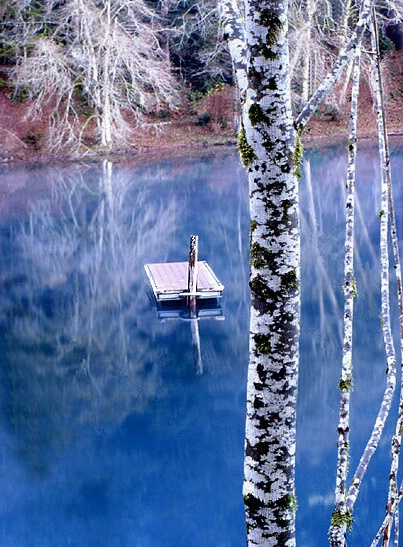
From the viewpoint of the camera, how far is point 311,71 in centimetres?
2672

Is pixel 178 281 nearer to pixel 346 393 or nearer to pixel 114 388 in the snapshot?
pixel 114 388

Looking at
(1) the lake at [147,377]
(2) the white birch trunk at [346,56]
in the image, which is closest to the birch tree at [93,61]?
(1) the lake at [147,377]

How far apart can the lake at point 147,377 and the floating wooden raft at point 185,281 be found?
30 centimetres

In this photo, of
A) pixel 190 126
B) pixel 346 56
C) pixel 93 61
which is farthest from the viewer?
pixel 190 126

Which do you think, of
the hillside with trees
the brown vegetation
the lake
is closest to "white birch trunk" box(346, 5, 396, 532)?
the lake

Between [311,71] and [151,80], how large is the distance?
229 inches

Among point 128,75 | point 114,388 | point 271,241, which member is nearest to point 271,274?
point 271,241

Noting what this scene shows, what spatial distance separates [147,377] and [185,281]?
341cm

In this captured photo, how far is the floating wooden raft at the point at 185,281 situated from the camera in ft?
42.1

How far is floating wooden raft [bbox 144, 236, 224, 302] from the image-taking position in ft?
42.1

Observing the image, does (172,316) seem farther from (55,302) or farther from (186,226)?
(186,226)

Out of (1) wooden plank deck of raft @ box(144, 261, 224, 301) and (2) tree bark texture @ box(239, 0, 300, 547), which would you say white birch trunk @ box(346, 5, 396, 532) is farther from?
(1) wooden plank deck of raft @ box(144, 261, 224, 301)

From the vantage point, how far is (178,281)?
44.4ft

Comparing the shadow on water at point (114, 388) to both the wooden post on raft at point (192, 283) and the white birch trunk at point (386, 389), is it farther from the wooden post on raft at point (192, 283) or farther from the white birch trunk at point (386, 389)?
the white birch trunk at point (386, 389)
